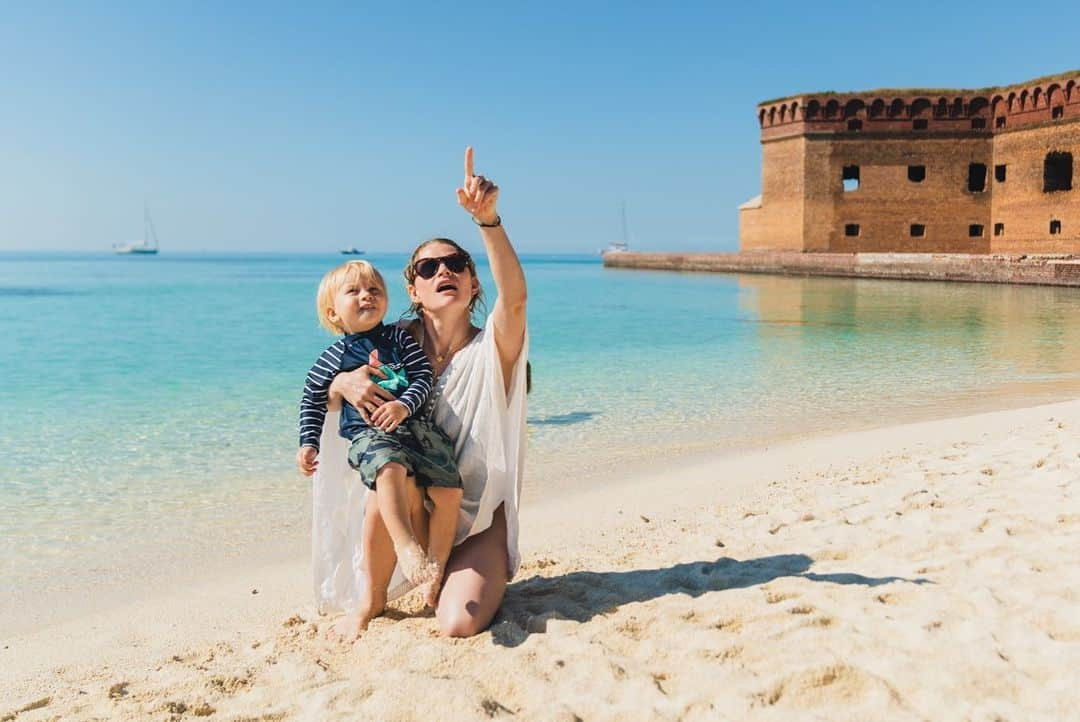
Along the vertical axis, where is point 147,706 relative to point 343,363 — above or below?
below

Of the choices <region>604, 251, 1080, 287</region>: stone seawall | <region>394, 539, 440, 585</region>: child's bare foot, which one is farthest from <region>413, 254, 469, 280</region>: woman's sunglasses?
<region>604, 251, 1080, 287</region>: stone seawall

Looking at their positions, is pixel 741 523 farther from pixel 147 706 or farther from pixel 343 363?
pixel 147 706

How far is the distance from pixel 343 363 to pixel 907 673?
188cm

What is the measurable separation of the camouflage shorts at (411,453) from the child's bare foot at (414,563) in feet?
0.73

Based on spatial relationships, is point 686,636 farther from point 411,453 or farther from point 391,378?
point 391,378

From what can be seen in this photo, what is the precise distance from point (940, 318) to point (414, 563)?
17121 millimetres

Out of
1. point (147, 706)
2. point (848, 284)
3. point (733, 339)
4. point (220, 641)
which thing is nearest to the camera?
point (147, 706)

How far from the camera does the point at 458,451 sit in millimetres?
3074

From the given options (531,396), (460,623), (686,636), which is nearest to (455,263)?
(460,623)

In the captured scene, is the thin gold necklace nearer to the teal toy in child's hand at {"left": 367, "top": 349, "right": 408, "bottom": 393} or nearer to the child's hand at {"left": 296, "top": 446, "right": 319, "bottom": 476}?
the teal toy in child's hand at {"left": 367, "top": 349, "right": 408, "bottom": 393}

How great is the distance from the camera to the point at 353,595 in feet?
10.6

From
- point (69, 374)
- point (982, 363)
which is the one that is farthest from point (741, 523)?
point (69, 374)

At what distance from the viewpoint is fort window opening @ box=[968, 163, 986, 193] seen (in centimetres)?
3384

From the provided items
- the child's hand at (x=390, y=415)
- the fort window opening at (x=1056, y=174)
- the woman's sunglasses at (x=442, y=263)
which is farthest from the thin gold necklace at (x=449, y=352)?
the fort window opening at (x=1056, y=174)
